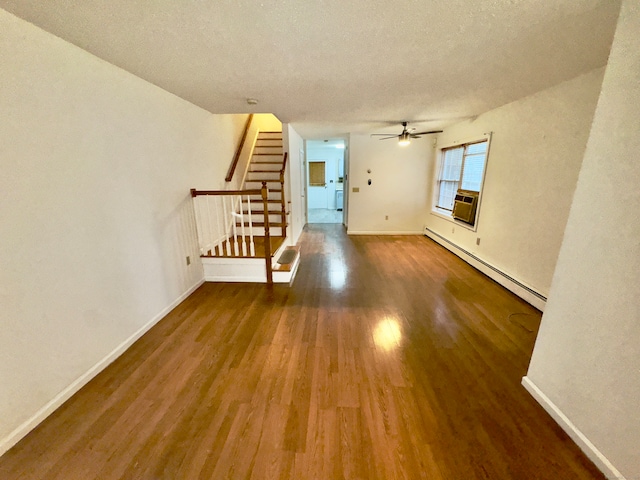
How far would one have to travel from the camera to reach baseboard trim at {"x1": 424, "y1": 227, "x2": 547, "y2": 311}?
9.05 feet

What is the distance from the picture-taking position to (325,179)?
9.48 m

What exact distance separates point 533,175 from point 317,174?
7270 millimetres

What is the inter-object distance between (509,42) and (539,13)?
31cm

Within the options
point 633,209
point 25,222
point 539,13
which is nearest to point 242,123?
point 25,222

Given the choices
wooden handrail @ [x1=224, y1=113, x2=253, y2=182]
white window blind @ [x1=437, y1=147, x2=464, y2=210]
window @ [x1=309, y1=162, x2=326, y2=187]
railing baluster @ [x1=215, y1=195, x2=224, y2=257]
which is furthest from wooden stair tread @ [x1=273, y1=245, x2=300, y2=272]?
window @ [x1=309, y1=162, x2=326, y2=187]

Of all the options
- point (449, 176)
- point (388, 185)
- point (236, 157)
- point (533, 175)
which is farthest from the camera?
point (388, 185)

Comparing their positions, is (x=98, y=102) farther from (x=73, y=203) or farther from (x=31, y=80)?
(x=73, y=203)

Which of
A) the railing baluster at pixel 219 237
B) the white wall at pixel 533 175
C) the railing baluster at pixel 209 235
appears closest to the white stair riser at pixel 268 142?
the railing baluster at pixel 219 237

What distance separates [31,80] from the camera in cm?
144

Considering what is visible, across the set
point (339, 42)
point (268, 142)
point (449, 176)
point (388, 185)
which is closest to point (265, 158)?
point (268, 142)

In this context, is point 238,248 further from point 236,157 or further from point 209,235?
point 236,157

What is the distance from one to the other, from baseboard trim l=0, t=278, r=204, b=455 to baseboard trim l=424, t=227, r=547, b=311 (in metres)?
3.73

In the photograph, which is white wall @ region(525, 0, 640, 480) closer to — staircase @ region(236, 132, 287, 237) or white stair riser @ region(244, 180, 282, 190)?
staircase @ region(236, 132, 287, 237)

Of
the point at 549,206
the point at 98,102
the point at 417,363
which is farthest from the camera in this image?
the point at 549,206
